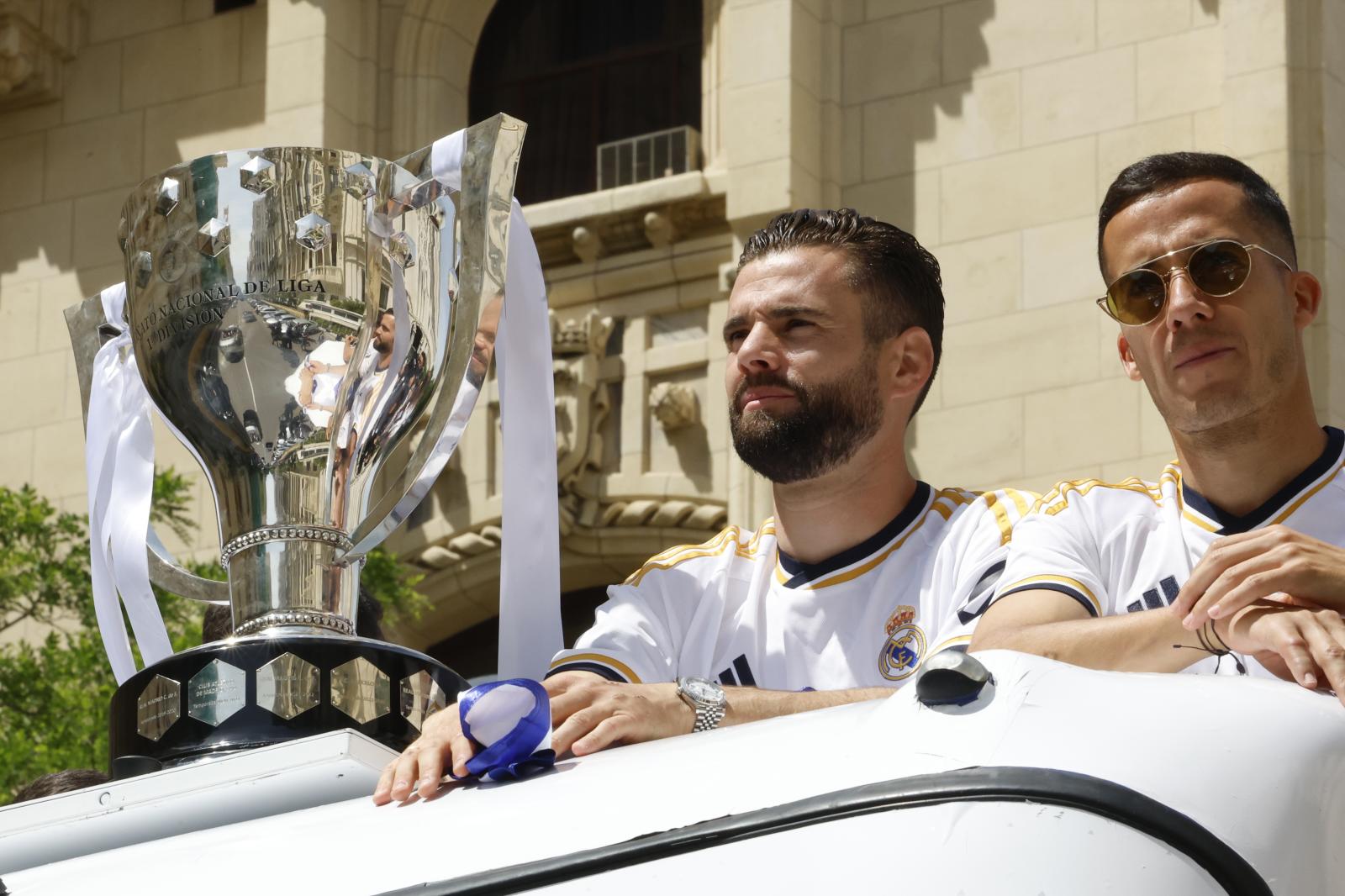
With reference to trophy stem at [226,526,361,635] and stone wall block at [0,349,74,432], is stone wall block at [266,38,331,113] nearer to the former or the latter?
stone wall block at [0,349,74,432]

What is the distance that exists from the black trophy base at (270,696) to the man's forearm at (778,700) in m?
0.48

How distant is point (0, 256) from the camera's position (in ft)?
51.2

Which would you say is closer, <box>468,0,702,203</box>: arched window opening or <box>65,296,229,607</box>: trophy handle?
<box>65,296,229,607</box>: trophy handle

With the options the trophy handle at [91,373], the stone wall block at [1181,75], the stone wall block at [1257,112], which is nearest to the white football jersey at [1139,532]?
the trophy handle at [91,373]

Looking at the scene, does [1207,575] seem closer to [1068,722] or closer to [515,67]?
[1068,722]

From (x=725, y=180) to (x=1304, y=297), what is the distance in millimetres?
9561

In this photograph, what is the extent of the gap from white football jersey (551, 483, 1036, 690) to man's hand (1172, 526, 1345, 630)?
0.82m

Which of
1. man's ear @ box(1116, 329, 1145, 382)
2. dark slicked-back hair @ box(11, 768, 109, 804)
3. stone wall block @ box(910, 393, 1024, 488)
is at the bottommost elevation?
dark slicked-back hair @ box(11, 768, 109, 804)

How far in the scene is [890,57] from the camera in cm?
1321

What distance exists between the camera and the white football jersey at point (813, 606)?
12.1 ft

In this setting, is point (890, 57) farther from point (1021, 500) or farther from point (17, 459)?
point (1021, 500)

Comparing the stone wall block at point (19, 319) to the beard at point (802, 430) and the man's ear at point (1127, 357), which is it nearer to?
the beard at point (802, 430)

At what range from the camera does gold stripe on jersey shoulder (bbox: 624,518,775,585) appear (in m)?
3.96

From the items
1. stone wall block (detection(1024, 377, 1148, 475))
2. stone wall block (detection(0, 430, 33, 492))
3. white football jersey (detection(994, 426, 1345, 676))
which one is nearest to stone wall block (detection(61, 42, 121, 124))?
stone wall block (detection(0, 430, 33, 492))
